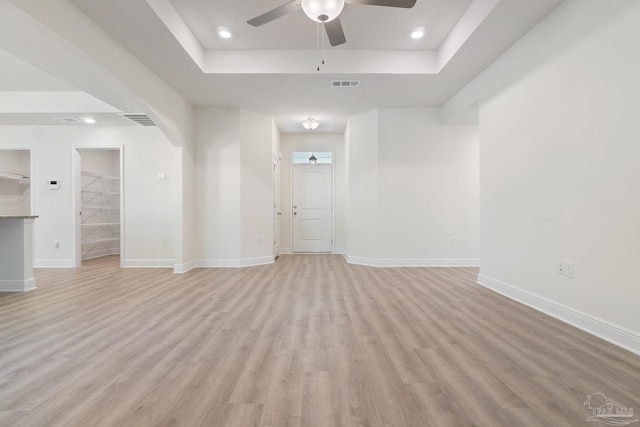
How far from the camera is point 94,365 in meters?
1.72

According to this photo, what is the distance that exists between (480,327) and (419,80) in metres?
3.30

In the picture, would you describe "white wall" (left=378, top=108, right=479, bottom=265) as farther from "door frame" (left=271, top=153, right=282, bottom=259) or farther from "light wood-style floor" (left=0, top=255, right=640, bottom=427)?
"door frame" (left=271, top=153, right=282, bottom=259)

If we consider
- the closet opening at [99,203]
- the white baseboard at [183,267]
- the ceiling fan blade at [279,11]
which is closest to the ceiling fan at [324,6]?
the ceiling fan blade at [279,11]

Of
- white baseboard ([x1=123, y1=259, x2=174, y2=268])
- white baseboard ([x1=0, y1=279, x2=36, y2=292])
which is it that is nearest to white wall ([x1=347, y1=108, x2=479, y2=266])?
white baseboard ([x1=123, y1=259, x2=174, y2=268])

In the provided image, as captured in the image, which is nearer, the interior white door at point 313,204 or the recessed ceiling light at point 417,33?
the recessed ceiling light at point 417,33

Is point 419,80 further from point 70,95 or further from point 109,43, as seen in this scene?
point 70,95

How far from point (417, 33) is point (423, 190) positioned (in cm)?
251

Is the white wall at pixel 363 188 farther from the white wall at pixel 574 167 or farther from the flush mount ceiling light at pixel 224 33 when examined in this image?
the flush mount ceiling light at pixel 224 33

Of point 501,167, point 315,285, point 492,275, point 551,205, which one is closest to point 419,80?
point 501,167

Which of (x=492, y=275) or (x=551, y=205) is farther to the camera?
(x=492, y=275)

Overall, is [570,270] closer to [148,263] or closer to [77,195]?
[148,263]

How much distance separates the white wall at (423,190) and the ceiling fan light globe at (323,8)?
2991mm

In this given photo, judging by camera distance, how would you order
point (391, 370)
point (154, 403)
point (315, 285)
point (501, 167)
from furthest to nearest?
point (315, 285)
point (501, 167)
point (391, 370)
point (154, 403)

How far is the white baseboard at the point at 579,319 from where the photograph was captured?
191 centimetres
